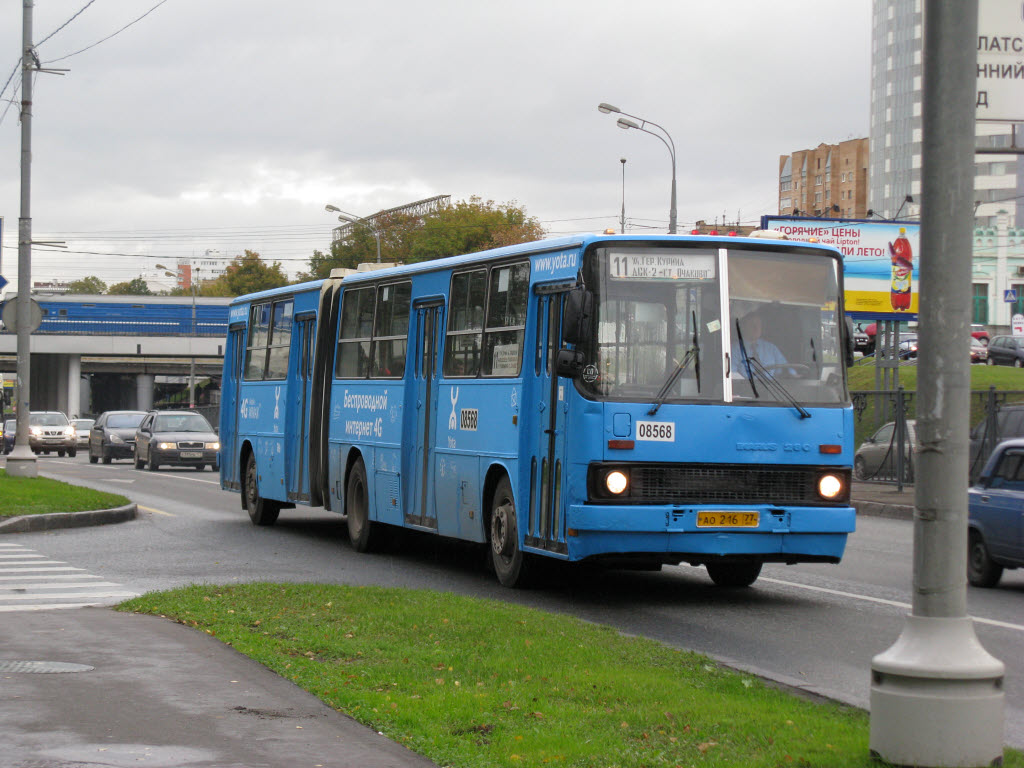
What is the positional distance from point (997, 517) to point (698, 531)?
3743 millimetres

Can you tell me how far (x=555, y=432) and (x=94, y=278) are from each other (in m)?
172

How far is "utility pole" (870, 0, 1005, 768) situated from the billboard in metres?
36.2

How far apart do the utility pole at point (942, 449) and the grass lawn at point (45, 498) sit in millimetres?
16091

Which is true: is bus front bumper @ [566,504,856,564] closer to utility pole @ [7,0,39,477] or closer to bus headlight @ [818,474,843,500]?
bus headlight @ [818,474,843,500]

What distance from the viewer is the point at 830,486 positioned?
1241 centimetres

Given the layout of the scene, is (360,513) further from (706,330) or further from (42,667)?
(42,667)

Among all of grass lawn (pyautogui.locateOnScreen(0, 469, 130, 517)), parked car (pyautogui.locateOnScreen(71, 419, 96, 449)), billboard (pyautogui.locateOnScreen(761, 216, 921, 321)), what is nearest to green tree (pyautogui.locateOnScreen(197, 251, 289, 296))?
parked car (pyautogui.locateOnScreen(71, 419, 96, 449))

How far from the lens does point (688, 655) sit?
9.18m

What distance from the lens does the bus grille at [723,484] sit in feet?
39.2

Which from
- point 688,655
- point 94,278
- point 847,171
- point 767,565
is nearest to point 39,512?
point 767,565

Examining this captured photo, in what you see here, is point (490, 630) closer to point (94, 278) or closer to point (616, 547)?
point (616, 547)

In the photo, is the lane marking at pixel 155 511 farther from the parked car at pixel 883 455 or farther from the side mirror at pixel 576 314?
the parked car at pixel 883 455

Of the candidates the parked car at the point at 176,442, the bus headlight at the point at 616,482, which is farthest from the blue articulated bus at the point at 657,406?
the parked car at the point at 176,442

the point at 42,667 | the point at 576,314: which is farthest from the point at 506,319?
the point at 42,667
